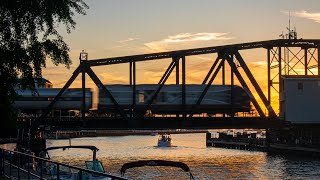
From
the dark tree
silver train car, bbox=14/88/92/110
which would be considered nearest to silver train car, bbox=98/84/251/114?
silver train car, bbox=14/88/92/110

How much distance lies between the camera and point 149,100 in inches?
3880


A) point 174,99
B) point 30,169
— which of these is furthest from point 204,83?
point 30,169

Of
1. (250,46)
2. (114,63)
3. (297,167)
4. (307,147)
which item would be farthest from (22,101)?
(307,147)

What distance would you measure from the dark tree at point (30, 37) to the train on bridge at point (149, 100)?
231 feet

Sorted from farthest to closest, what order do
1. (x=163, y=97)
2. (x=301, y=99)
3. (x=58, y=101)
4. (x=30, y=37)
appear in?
(x=301, y=99), (x=163, y=97), (x=58, y=101), (x=30, y=37)

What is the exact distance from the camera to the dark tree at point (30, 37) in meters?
25.5

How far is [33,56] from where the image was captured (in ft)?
84.5

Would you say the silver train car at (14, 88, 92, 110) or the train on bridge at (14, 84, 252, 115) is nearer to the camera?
the silver train car at (14, 88, 92, 110)

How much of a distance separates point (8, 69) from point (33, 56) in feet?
5.88

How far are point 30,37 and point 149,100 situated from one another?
7262cm

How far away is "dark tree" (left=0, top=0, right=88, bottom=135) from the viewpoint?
25.5 m

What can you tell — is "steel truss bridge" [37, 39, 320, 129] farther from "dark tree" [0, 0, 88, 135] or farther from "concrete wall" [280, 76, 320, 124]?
→ "dark tree" [0, 0, 88, 135]

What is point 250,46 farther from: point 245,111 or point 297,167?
point 297,167

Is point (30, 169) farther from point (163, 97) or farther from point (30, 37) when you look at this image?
point (163, 97)
